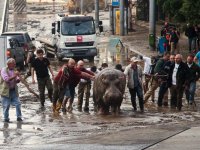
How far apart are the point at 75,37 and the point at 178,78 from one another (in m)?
20.2

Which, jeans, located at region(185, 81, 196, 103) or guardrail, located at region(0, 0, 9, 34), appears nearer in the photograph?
jeans, located at region(185, 81, 196, 103)

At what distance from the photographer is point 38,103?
24.5m

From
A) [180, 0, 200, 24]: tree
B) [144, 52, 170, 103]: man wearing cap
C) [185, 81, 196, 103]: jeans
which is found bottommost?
[185, 81, 196, 103]: jeans

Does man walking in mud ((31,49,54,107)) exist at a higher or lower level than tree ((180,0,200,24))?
lower

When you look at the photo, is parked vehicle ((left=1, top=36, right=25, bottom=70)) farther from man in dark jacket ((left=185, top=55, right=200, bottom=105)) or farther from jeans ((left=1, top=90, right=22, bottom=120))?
jeans ((left=1, top=90, right=22, bottom=120))

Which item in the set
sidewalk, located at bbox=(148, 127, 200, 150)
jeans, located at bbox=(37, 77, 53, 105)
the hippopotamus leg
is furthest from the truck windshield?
sidewalk, located at bbox=(148, 127, 200, 150)

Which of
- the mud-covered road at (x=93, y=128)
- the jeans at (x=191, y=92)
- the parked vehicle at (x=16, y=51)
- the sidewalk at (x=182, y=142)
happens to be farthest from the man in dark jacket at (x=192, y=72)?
the parked vehicle at (x=16, y=51)

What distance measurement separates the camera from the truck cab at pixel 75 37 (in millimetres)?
41219

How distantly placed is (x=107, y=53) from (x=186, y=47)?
15.2 feet

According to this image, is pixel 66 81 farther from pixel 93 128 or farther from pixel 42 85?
pixel 93 128

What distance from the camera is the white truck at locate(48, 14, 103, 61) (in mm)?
41219

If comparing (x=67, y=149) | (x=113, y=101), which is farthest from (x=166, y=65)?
→ (x=67, y=149)

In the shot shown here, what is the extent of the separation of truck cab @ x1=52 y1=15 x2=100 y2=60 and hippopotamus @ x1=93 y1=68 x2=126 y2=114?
19867mm

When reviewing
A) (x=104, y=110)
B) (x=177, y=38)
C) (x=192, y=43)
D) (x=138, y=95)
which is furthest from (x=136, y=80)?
(x=192, y=43)
